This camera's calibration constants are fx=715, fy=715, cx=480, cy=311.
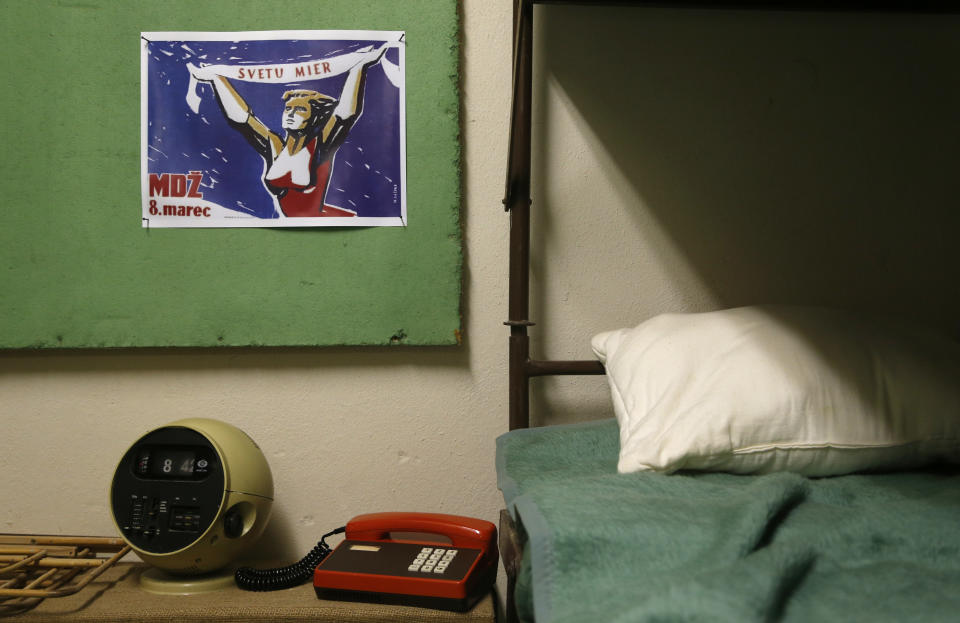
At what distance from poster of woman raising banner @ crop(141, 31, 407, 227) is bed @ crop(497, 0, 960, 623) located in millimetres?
233

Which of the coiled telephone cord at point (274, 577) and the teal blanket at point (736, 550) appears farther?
the coiled telephone cord at point (274, 577)

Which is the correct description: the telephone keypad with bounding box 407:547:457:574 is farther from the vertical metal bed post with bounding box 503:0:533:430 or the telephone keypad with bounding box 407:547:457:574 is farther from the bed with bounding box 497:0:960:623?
the vertical metal bed post with bounding box 503:0:533:430

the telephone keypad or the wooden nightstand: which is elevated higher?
the telephone keypad

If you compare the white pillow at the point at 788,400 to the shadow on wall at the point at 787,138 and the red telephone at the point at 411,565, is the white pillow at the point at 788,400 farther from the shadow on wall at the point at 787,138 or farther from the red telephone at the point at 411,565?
the shadow on wall at the point at 787,138

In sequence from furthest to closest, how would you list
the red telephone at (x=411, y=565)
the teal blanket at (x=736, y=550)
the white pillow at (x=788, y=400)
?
the red telephone at (x=411, y=565) < the white pillow at (x=788, y=400) < the teal blanket at (x=736, y=550)

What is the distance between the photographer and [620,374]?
0.90 meters

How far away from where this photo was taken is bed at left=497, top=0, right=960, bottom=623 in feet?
1.61

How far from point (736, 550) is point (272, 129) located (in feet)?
3.29

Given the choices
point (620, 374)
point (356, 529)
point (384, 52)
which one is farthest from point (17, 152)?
point (620, 374)

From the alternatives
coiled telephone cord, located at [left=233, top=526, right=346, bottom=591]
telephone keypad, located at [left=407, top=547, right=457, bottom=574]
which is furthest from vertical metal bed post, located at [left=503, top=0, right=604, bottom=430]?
coiled telephone cord, located at [left=233, top=526, right=346, bottom=591]

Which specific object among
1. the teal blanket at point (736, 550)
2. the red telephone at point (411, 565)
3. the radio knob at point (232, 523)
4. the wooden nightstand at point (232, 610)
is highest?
the teal blanket at point (736, 550)

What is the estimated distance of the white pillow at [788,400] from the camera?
0.76m

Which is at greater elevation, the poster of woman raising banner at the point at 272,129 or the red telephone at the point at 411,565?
the poster of woman raising banner at the point at 272,129

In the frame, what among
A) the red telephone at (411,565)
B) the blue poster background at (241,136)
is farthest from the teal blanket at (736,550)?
the blue poster background at (241,136)
